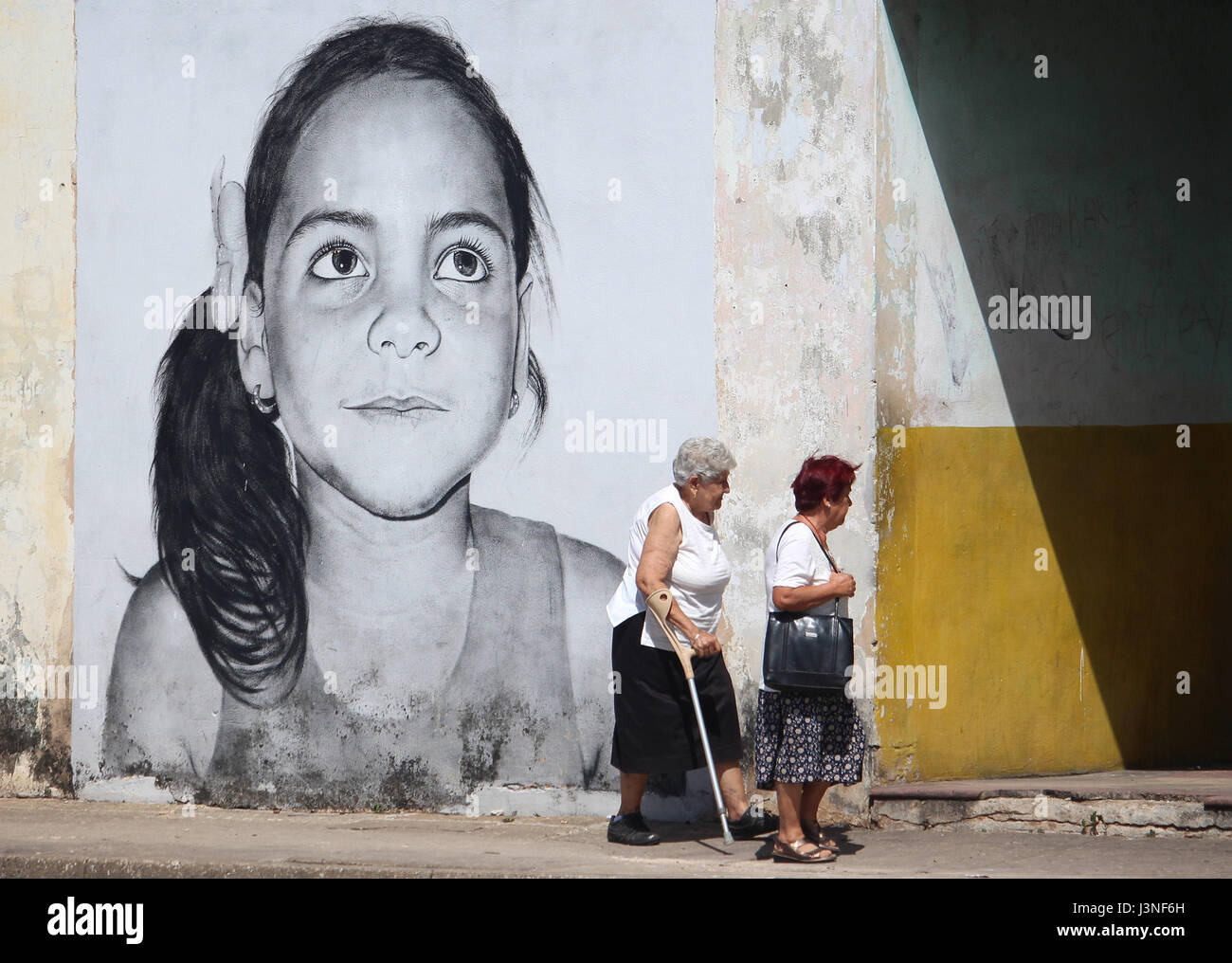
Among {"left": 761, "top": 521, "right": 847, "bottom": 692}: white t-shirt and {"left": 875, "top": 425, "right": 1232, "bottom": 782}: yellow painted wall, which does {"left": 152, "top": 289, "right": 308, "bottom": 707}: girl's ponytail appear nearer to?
{"left": 761, "top": 521, "right": 847, "bottom": 692}: white t-shirt

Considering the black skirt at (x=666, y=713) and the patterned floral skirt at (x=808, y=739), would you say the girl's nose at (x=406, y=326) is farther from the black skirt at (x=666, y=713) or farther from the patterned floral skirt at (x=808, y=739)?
the patterned floral skirt at (x=808, y=739)

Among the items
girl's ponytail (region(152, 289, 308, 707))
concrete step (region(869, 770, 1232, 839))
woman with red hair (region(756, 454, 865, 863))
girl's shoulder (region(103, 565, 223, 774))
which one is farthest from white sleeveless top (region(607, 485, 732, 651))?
girl's shoulder (region(103, 565, 223, 774))

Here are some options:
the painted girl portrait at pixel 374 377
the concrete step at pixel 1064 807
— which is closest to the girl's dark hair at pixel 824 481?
the painted girl portrait at pixel 374 377

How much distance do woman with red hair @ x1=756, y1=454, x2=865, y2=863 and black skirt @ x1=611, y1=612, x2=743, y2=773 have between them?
1.20ft

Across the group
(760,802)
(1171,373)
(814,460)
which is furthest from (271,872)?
(1171,373)

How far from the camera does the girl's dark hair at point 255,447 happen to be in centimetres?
669

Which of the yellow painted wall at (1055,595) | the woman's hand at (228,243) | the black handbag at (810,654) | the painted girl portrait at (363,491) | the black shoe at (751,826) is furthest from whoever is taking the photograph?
the woman's hand at (228,243)

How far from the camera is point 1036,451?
6.79m

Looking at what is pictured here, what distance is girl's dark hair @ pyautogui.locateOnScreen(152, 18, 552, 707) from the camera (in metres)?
6.69

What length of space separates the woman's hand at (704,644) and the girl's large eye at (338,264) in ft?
8.46

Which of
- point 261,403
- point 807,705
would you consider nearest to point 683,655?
point 807,705

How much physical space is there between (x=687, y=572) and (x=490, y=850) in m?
1.51

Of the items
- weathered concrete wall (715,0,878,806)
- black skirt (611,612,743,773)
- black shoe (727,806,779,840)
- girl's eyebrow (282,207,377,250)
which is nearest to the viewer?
black skirt (611,612,743,773)

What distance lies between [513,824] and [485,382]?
218 cm
